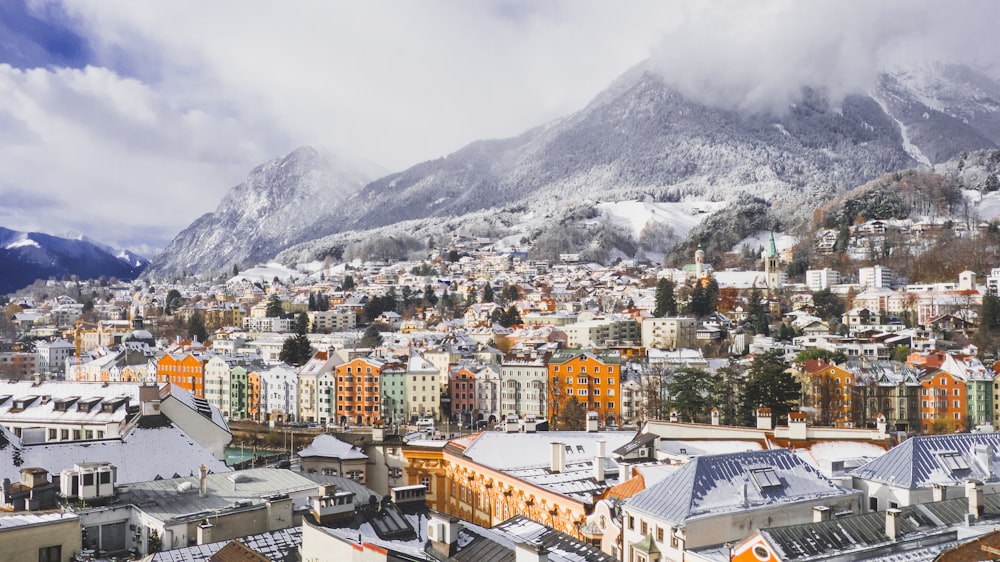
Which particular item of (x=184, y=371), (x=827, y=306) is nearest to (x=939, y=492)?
(x=184, y=371)

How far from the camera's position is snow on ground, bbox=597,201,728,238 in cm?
17888

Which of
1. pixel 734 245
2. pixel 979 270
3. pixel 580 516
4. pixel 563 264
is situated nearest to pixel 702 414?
pixel 580 516

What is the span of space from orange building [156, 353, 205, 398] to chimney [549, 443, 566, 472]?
48601mm

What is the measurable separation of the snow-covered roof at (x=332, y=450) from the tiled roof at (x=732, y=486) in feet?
46.0

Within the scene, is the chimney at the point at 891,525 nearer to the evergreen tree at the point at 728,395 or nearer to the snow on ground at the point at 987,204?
the evergreen tree at the point at 728,395

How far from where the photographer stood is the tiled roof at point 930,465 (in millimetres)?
17750

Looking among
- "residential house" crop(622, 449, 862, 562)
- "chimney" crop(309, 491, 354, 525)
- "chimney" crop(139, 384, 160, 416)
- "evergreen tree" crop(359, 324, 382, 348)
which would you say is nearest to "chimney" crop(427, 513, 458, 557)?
"chimney" crop(309, 491, 354, 525)

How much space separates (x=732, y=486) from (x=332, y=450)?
15710 mm

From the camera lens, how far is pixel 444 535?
13648mm

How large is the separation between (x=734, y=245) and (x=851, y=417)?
96.5 m

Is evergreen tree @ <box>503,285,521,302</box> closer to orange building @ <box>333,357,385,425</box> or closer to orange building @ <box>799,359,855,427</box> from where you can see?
orange building @ <box>333,357,385,425</box>

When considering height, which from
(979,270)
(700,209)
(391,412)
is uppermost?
(700,209)

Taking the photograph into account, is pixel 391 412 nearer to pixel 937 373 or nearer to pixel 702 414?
pixel 702 414

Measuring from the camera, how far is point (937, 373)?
2013 inches
